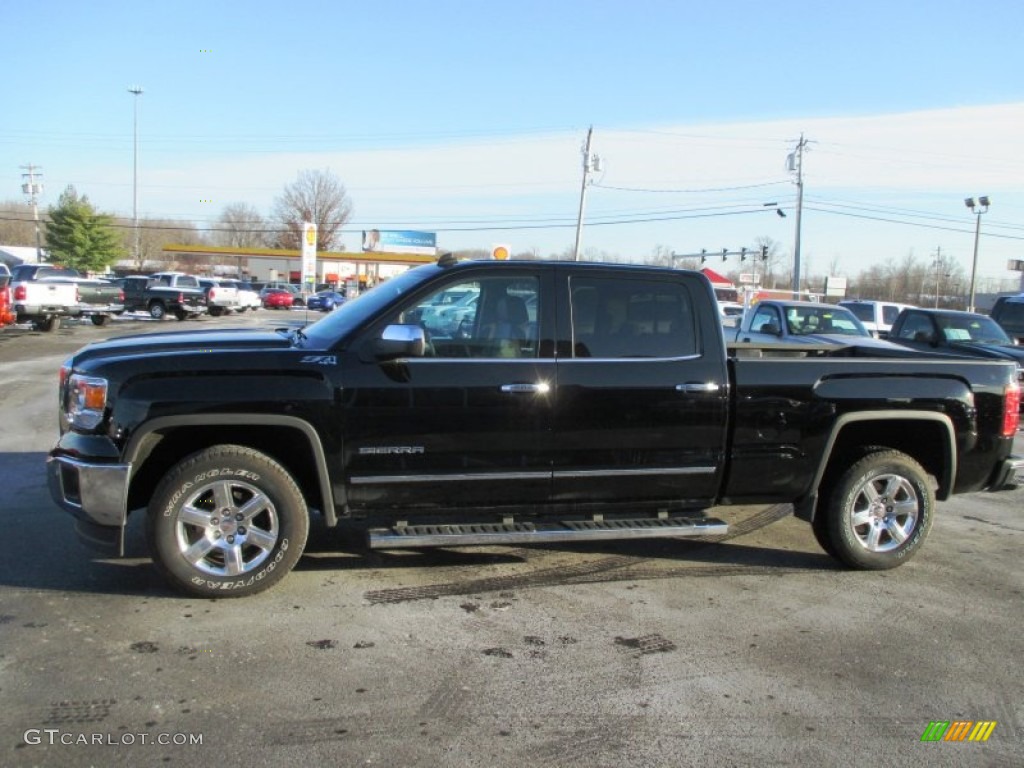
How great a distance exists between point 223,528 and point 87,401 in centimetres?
99

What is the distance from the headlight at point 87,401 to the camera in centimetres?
422

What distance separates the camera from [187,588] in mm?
4320

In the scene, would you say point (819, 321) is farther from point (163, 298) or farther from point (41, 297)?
point (163, 298)

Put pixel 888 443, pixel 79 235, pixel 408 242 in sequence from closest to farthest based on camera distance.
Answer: pixel 888 443 → pixel 79 235 → pixel 408 242

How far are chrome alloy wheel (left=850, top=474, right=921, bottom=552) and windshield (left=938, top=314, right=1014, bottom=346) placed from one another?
30.9 ft

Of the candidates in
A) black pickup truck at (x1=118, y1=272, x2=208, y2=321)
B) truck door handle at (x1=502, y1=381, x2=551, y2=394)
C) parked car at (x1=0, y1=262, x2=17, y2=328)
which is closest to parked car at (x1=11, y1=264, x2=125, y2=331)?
parked car at (x1=0, y1=262, x2=17, y2=328)

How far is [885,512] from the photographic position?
17.2 feet

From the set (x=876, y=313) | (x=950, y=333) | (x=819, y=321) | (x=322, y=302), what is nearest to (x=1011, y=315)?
(x=876, y=313)

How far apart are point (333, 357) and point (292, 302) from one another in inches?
2056

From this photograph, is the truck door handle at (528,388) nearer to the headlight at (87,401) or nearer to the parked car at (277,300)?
the headlight at (87,401)

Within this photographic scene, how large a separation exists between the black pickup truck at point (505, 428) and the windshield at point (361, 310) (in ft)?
0.08

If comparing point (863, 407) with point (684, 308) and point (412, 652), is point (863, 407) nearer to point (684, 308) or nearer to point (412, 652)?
point (684, 308)

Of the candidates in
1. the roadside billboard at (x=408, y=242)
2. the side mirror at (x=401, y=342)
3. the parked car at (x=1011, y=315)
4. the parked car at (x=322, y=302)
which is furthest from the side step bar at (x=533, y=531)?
the roadside billboard at (x=408, y=242)

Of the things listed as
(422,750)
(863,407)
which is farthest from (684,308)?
(422,750)
